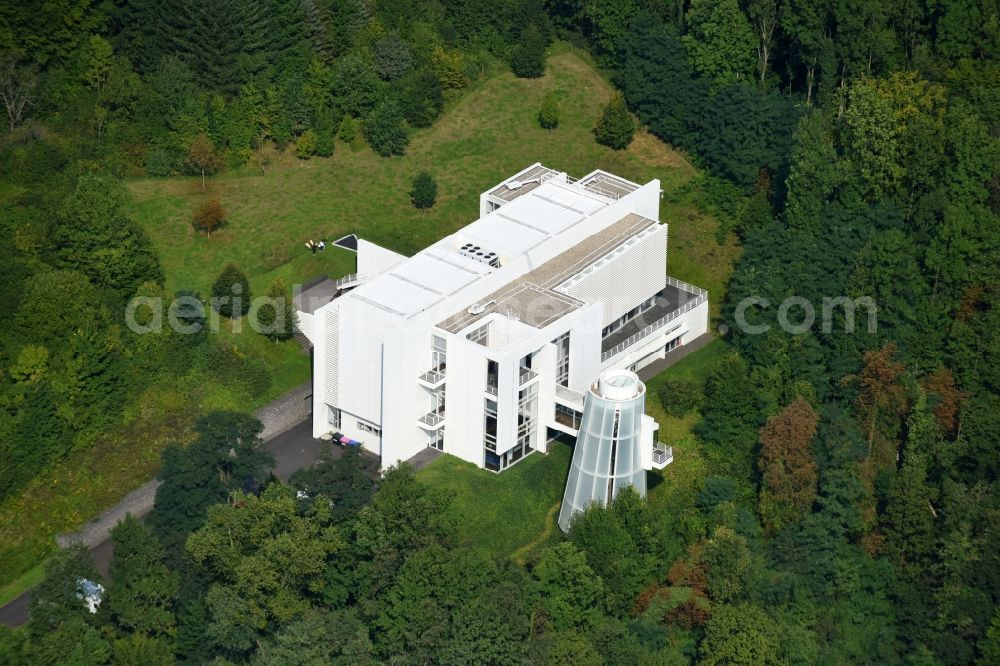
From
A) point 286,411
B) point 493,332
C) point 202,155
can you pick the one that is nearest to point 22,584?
point 286,411

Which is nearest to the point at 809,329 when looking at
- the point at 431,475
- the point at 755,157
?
the point at 755,157

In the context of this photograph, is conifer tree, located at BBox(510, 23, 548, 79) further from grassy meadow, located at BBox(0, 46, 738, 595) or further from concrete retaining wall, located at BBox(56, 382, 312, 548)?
concrete retaining wall, located at BBox(56, 382, 312, 548)

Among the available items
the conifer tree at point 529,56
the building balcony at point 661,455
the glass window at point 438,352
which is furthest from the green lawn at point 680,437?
the conifer tree at point 529,56

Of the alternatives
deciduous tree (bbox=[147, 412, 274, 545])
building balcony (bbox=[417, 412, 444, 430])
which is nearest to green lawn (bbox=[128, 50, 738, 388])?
building balcony (bbox=[417, 412, 444, 430])

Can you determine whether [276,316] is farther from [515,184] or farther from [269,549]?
[269,549]

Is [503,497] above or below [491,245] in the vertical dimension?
below

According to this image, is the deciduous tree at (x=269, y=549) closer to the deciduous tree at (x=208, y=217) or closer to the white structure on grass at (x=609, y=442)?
the white structure on grass at (x=609, y=442)
